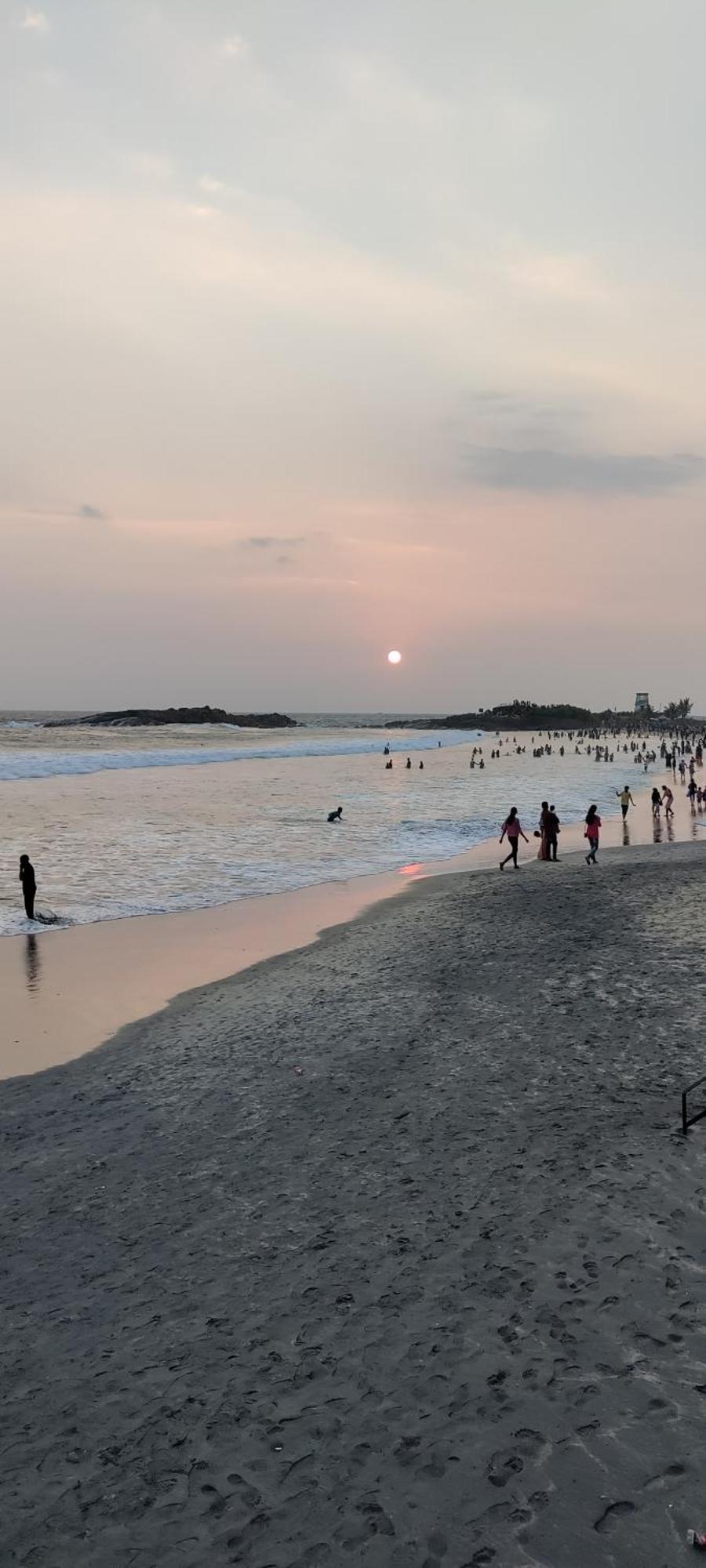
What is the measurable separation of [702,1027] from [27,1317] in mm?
8515

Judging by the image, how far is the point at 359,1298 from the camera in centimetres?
606

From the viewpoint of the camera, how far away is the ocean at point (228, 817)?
23109 mm

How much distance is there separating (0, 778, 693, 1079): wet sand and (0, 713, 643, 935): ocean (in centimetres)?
128

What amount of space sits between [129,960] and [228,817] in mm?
23389

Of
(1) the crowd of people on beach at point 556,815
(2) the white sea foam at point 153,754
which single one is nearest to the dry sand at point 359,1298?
(1) the crowd of people on beach at point 556,815

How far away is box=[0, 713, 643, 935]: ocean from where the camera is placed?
2311 cm

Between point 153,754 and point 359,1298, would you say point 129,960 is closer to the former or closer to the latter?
point 359,1298

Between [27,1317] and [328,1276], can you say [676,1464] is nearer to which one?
[328,1276]

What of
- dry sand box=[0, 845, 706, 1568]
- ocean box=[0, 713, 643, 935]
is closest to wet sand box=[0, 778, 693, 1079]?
dry sand box=[0, 845, 706, 1568]

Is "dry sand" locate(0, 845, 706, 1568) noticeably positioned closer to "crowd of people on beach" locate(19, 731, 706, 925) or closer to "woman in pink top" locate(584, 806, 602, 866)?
"crowd of people on beach" locate(19, 731, 706, 925)

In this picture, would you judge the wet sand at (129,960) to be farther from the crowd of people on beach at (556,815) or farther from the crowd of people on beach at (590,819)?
the crowd of people on beach at (590,819)

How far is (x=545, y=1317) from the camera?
18.7 feet

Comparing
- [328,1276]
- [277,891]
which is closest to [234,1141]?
[328,1276]

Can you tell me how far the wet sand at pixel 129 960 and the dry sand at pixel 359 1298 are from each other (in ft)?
3.73
